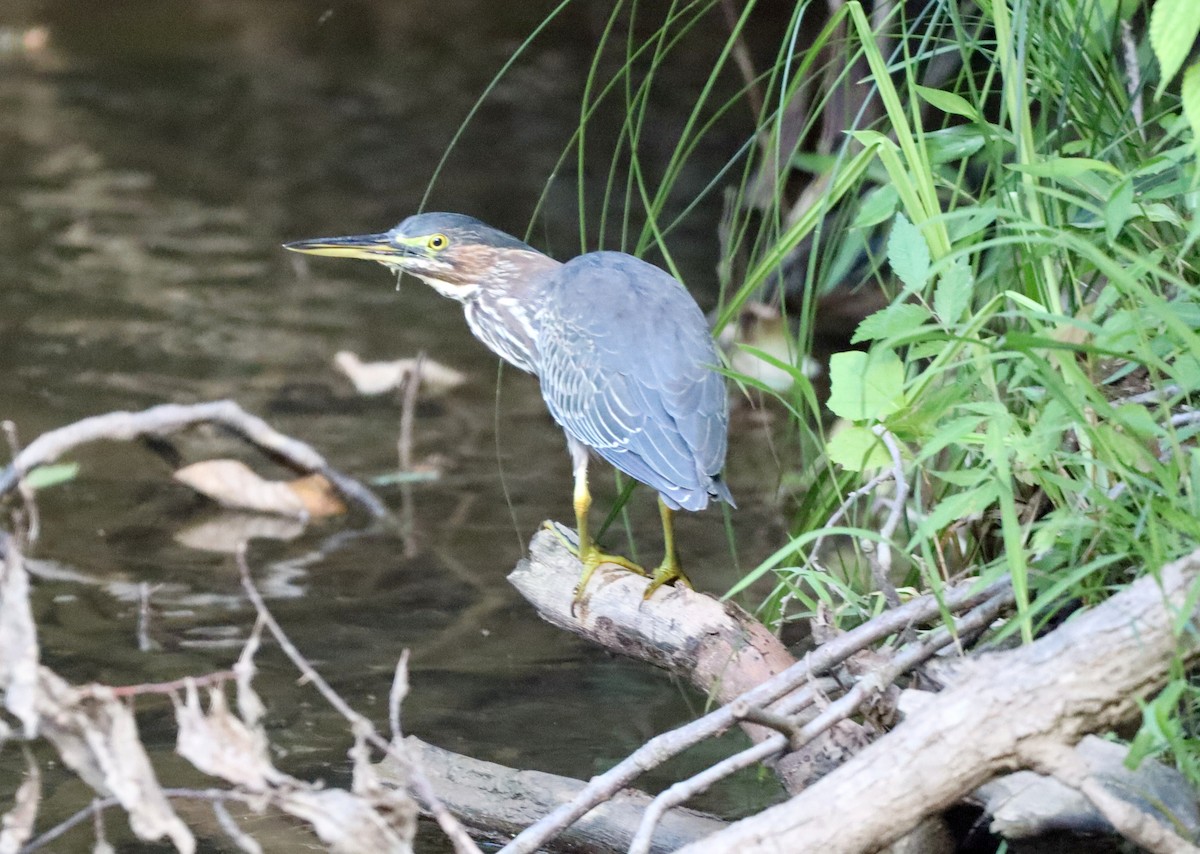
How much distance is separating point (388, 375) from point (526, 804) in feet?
10.5

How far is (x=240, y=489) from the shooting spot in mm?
4609

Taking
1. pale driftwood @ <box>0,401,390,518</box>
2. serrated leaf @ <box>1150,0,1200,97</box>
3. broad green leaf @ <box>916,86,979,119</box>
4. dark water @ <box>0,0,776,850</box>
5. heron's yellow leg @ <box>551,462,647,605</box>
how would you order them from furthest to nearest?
dark water @ <box>0,0,776,850</box> → pale driftwood @ <box>0,401,390,518</box> → heron's yellow leg @ <box>551,462,647,605</box> → broad green leaf @ <box>916,86,979,119</box> → serrated leaf @ <box>1150,0,1200,97</box>

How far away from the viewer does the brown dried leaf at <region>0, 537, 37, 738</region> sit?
1.65 metres

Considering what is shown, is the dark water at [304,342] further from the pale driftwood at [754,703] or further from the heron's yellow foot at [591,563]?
the pale driftwood at [754,703]

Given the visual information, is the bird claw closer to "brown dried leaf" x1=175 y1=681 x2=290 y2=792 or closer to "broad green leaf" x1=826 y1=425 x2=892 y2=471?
"broad green leaf" x1=826 y1=425 x2=892 y2=471

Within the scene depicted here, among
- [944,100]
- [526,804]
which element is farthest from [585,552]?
[944,100]

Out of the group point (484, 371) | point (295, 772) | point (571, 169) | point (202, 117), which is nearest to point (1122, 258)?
point (295, 772)

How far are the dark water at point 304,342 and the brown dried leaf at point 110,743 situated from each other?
3.55ft

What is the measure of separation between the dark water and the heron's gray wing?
23 centimetres

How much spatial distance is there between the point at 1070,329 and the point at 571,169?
651 cm

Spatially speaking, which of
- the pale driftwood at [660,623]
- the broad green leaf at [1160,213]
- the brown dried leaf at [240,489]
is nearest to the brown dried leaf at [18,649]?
the pale driftwood at [660,623]

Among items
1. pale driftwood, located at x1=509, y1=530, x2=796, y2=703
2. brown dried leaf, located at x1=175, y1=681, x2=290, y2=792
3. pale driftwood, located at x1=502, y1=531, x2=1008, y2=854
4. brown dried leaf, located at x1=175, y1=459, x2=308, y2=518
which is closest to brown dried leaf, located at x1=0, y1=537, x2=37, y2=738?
brown dried leaf, located at x1=175, y1=681, x2=290, y2=792

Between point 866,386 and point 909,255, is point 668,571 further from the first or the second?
point 909,255

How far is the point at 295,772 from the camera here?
308 cm
